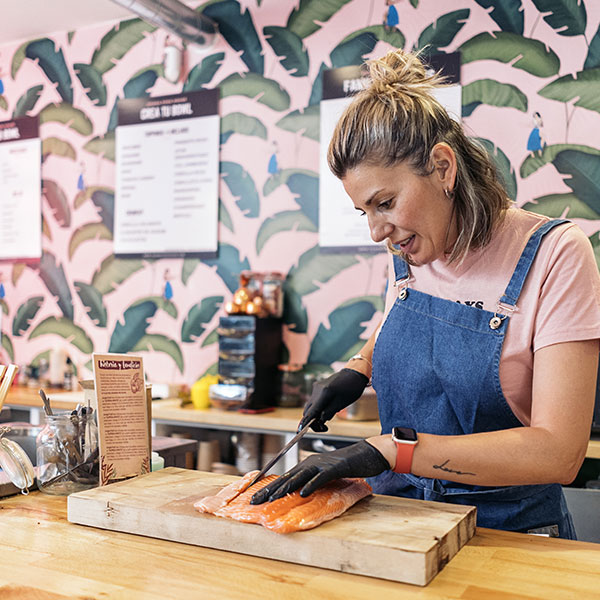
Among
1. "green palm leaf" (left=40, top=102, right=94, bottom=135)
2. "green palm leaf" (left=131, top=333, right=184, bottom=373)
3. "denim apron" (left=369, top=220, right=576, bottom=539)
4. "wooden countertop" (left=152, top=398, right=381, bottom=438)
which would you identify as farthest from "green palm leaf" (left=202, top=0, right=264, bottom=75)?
"denim apron" (left=369, top=220, right=576, bottom=539)

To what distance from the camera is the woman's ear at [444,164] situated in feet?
4.85

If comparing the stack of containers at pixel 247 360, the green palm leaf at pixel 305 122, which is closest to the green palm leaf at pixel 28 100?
the green palm leaf at pixel 305 122

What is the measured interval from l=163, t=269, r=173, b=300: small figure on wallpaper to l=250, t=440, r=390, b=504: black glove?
9.06ft

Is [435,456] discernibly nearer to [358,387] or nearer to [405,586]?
[405,586]

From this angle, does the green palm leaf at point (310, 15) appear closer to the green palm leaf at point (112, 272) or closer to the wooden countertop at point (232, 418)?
the green palm leaf at point (112, 272)

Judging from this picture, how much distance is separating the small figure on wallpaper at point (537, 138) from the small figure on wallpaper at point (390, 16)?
32.5 inches

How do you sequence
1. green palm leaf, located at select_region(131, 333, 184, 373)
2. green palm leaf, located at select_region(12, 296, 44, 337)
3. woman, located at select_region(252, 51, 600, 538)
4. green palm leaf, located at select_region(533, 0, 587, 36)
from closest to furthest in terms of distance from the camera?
1. woman, located at select_region(252, 51, 600, 538)
2. green palm leaf, located at select_region(533, 0, 587, 36)
3. green palm leaf, located at select_region(131, 333, 184, 373)
4. green palm leaf, located at select_region(12, 296, 44, 337)

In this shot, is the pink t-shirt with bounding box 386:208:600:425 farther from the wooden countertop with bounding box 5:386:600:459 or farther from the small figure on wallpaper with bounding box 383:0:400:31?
the small figure on wallpaper with bounding box 383:0:400:31

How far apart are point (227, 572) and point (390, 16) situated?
2.95 metres

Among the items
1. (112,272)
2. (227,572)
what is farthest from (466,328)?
(112,272)

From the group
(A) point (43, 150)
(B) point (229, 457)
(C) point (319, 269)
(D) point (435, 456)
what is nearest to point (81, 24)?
(A) point (43, 150)

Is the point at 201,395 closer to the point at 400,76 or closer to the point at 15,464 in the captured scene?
the point at 15,464

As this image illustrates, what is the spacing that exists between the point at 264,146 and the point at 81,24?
1524 millimetres

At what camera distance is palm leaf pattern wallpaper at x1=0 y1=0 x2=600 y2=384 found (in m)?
3.06
